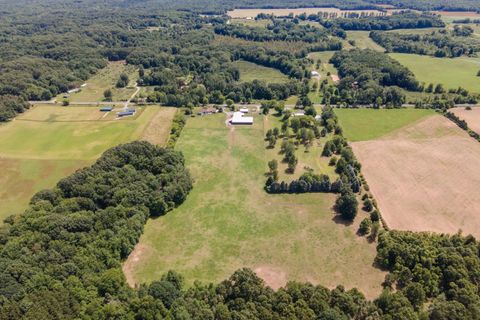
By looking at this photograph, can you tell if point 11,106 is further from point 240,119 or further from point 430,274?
point 430,274

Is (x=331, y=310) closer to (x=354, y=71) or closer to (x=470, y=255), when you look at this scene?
(x=470, y=255)

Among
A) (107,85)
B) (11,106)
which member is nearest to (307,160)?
(107,85)

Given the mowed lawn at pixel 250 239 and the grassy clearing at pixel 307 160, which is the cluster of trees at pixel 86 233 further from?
the grassy clearing at pixel 307 160

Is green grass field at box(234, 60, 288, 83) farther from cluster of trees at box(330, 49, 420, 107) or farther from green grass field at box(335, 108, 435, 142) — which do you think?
green grass field at box(335, 108, 435, 142)

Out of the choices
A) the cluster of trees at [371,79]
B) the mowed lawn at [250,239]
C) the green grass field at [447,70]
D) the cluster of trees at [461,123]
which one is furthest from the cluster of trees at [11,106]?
the green grass field at [447,70]

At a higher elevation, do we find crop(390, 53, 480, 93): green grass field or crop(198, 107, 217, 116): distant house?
crop(198, 107, 217, 116): distant house

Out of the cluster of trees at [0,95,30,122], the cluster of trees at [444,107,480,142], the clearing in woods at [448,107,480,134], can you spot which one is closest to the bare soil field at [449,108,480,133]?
the clearing in woods at [448,107,480,134]

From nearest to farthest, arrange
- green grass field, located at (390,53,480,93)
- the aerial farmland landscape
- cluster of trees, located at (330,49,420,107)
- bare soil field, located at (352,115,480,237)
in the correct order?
the aerial farmland landscape < bare soil field, located at (352,115,480,237) < cluster of trees, located at (330,49,420,107) < green grass field, located at (390,53,480,93)
